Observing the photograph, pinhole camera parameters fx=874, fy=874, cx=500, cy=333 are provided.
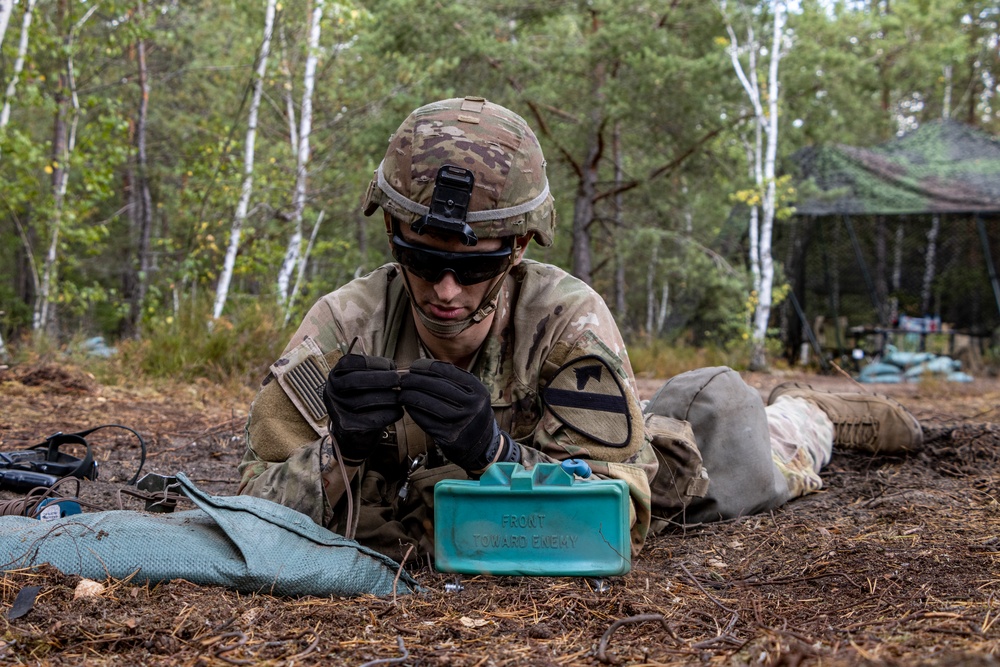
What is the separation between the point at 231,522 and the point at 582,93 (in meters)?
12.3

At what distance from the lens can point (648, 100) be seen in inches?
504

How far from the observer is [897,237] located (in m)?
17.2

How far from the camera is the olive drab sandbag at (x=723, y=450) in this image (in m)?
3.38

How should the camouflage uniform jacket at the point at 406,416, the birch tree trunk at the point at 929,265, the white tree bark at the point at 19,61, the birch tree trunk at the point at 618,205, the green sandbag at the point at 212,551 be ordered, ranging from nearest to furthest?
the green sandbag at the point at 212,551, the camouflage uniform jacket at the point at 406,416, the white tree bark at the point at 19,61, the birch tree trunk at the point at 618,205, the birch tree trunk at the point at 929,265

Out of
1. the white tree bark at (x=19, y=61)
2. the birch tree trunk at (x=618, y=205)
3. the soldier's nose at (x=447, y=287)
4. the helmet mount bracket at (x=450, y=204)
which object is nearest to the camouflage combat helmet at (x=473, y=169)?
the helmet mount bracket at (x=450, y=204)

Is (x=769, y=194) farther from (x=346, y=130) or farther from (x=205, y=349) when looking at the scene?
(x=205, y=349)

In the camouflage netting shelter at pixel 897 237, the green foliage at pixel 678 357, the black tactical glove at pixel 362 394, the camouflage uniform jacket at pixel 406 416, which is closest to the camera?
the black tactical glove at pixel 362 394

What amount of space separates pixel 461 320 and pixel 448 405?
0.44 m

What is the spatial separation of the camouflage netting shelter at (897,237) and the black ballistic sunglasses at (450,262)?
41.2 ft

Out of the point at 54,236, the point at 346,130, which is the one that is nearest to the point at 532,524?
the point at 54,236

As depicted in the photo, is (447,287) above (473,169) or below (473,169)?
below

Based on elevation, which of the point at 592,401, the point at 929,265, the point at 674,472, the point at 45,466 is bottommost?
the point at 45,466

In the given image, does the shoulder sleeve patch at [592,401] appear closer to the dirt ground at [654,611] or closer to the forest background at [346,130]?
the dirt ground at [654,611]

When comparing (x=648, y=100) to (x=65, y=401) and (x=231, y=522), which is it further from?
(x=231, y=522)
